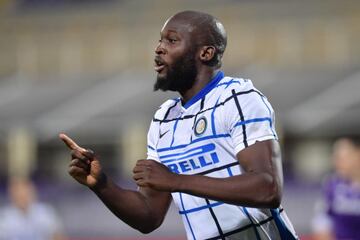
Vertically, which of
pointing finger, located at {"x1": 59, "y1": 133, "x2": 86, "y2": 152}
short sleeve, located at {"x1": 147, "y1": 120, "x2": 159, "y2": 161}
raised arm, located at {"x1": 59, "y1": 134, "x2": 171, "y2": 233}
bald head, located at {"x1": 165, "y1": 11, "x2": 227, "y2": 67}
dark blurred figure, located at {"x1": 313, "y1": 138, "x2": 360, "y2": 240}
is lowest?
→ dark blurred figure, located at {"x1": 313, "y1": 138, "x2": 360, "y2": 240}

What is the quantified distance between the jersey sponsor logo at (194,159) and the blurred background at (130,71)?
48.7ft

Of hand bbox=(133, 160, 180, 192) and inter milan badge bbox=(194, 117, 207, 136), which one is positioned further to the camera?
inter milan badge bbox=(194, 117, 207, 136)

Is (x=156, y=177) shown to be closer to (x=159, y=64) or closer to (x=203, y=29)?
(x=159, y=64)

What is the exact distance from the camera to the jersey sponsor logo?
488 cm

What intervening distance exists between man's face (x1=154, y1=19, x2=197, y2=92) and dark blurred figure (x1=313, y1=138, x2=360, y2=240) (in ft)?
15.1

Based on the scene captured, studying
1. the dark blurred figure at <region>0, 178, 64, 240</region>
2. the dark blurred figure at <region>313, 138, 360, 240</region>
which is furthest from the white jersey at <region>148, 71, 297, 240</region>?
the dark blurred figure at <region>0, 178, 64, 240</region>

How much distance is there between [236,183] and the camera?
14.7ft

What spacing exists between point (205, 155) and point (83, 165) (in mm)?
639

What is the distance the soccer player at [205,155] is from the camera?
14.8 feet

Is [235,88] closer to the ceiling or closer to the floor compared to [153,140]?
closer to the ceiling

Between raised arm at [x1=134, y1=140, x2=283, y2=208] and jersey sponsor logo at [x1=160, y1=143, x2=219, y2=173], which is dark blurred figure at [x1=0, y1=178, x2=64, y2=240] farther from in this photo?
raised arm at [x1=134, y1=140, x2=283, y2=208]


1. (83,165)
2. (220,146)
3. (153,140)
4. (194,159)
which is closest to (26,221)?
(153,140)

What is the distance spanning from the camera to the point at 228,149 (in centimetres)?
483

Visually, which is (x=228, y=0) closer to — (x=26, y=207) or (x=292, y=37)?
(x=292, y=37)
